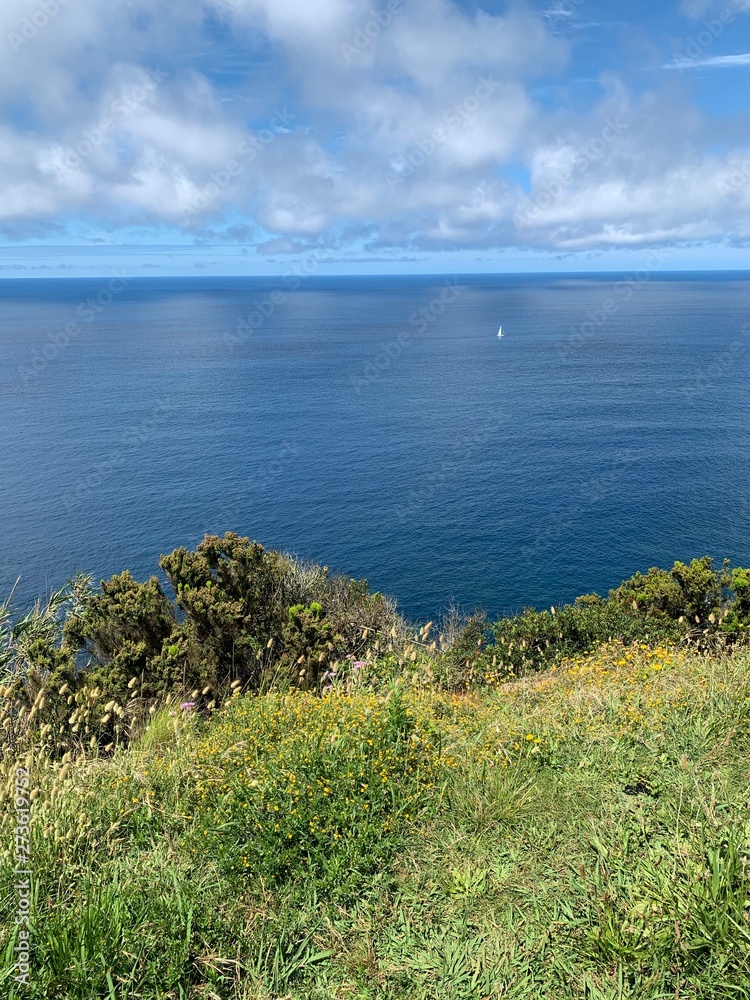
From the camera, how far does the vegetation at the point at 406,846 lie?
510 cm

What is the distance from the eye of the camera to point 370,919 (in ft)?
19.0

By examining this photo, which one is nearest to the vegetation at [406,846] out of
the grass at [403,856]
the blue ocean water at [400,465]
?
the grass at [403,856]

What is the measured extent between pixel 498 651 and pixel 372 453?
2291 inches

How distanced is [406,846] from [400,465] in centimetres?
6487

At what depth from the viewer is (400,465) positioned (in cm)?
7100

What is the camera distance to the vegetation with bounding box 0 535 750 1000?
510cm

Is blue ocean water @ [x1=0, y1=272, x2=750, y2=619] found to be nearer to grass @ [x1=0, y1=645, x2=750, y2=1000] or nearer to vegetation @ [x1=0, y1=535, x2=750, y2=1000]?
vegetation @ [x1=0, y1=535, x2=750, y2=1000]

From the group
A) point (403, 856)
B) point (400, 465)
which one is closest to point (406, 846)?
point (403, 856)

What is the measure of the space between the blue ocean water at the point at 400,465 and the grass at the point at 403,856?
3492 cm

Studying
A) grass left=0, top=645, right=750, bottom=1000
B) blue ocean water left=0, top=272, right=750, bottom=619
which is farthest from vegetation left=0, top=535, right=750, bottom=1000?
blue ocean water left=0, top=272, right=750, bottom=619

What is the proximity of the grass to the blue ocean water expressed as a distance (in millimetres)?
34924

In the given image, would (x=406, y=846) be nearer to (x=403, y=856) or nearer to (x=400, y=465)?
(x=403, y=856)

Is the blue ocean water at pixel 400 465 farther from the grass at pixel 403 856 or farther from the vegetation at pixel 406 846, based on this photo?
the grass at pixel 403 856

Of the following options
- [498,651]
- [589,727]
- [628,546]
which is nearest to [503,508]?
[628,546]
